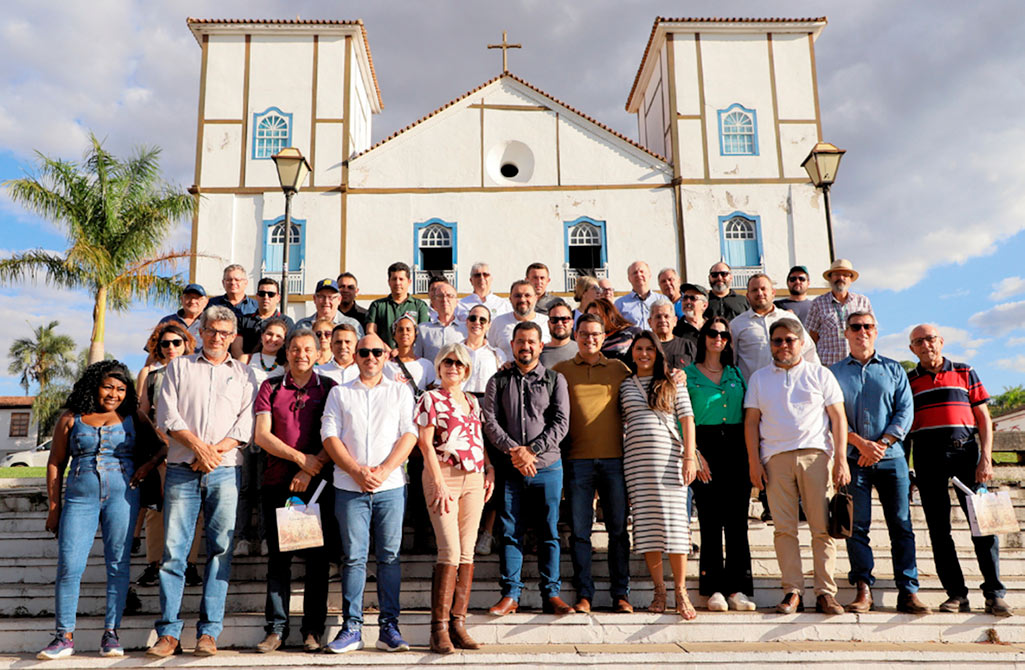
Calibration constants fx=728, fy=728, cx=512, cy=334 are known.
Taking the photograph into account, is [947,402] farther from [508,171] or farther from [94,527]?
[508,171]

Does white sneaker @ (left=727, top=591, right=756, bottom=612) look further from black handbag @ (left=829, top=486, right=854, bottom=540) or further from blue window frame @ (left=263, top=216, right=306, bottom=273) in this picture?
blue window frame @ (left=263, top=216, right=306, bottom=273)

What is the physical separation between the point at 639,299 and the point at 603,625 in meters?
3.26

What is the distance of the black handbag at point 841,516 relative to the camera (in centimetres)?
447

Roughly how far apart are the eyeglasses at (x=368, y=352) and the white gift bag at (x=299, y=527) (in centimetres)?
93

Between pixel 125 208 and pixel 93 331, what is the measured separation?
2.66m

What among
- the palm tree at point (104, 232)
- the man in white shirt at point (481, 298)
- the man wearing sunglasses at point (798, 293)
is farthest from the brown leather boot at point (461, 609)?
the palm tree at point (104, 232)

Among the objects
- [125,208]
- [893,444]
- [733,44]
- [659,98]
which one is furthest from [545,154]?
[893,444]

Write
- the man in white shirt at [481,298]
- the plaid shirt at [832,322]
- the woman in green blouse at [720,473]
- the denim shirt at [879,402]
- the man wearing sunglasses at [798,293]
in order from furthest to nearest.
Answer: the man wearing sunglasses at [798,293] → the man in white shirt at [481,298] → the plaid shirt at [832,322] → the denim shirt at [879,402] → the woman in green blouse at [720,473]

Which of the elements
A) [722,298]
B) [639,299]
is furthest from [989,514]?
[639,299]

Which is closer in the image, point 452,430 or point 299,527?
point 299,527

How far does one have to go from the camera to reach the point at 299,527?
13.6ft

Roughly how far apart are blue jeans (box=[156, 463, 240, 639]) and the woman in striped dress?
2488 mm

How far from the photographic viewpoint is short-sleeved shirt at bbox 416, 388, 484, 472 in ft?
14.3

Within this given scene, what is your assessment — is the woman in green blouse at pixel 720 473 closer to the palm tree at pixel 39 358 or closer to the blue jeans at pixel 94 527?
the blue jeans at pixel 94 527
